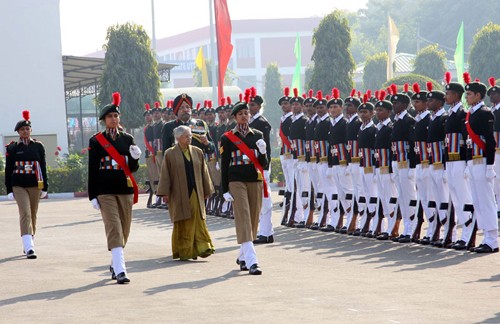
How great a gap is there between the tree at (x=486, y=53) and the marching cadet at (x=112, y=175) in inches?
1785

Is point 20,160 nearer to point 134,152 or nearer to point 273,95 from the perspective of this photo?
point 134,152

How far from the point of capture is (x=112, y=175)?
14141 mm

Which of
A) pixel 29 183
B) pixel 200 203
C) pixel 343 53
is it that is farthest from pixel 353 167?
pixel 343 53

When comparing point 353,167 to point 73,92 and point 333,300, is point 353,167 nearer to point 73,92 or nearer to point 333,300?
point 333,300

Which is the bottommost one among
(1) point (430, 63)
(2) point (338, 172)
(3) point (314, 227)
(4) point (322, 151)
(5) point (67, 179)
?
(3) point (314, 227)

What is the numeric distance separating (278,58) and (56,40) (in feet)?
279

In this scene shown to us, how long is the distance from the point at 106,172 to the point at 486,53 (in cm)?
4618

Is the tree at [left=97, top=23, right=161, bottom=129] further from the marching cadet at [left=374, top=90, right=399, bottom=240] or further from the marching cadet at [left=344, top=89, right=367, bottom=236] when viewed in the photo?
the marching cadet at [left=374, top=90, right=399, bottom=240]

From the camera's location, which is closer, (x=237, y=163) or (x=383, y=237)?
(x=237, y=163)

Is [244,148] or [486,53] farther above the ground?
[486,53]

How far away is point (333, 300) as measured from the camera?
11.8 meters

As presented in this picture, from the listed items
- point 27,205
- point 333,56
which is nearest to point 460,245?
point 27,205

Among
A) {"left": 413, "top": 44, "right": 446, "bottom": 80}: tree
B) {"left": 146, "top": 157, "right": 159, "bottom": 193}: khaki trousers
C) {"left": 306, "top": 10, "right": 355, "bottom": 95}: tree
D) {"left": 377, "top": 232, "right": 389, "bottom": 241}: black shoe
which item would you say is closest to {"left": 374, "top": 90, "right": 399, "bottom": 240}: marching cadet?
{"left": 377, "top": 232, "right": 389, "bottom": 241}: black shoe

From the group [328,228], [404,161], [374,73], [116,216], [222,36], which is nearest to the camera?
[116,216]
